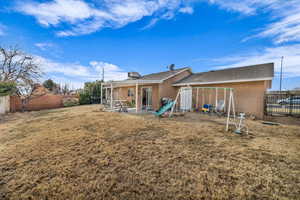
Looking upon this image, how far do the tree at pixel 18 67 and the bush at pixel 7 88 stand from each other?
5.96 feet

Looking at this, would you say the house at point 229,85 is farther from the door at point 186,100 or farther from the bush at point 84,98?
the bush at point 84,98

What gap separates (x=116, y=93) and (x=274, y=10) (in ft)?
58.1

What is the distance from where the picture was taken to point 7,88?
10.5m

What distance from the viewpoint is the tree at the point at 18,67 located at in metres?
12.9

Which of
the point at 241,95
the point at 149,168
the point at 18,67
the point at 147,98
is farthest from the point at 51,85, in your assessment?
the point at 241,95

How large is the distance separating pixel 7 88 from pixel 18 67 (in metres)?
4.51

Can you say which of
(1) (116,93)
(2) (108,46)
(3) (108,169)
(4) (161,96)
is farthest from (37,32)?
(3) (108,169)

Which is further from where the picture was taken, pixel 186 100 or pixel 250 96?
pixel 186 100

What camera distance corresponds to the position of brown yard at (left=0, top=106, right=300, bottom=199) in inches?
77.7

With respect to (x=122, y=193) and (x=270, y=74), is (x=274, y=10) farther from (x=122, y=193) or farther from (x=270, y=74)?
(x=122, y=193)

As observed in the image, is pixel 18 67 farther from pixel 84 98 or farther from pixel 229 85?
pixel 229 85

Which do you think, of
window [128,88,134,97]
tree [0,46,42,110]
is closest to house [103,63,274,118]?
window [128,88,134,97]

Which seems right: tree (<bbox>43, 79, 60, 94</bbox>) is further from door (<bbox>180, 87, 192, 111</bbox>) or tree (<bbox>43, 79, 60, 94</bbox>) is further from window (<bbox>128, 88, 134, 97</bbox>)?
door (<bbox>180, 87, 192, 111</bbox>)

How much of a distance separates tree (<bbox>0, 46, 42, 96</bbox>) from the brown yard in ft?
42.6
